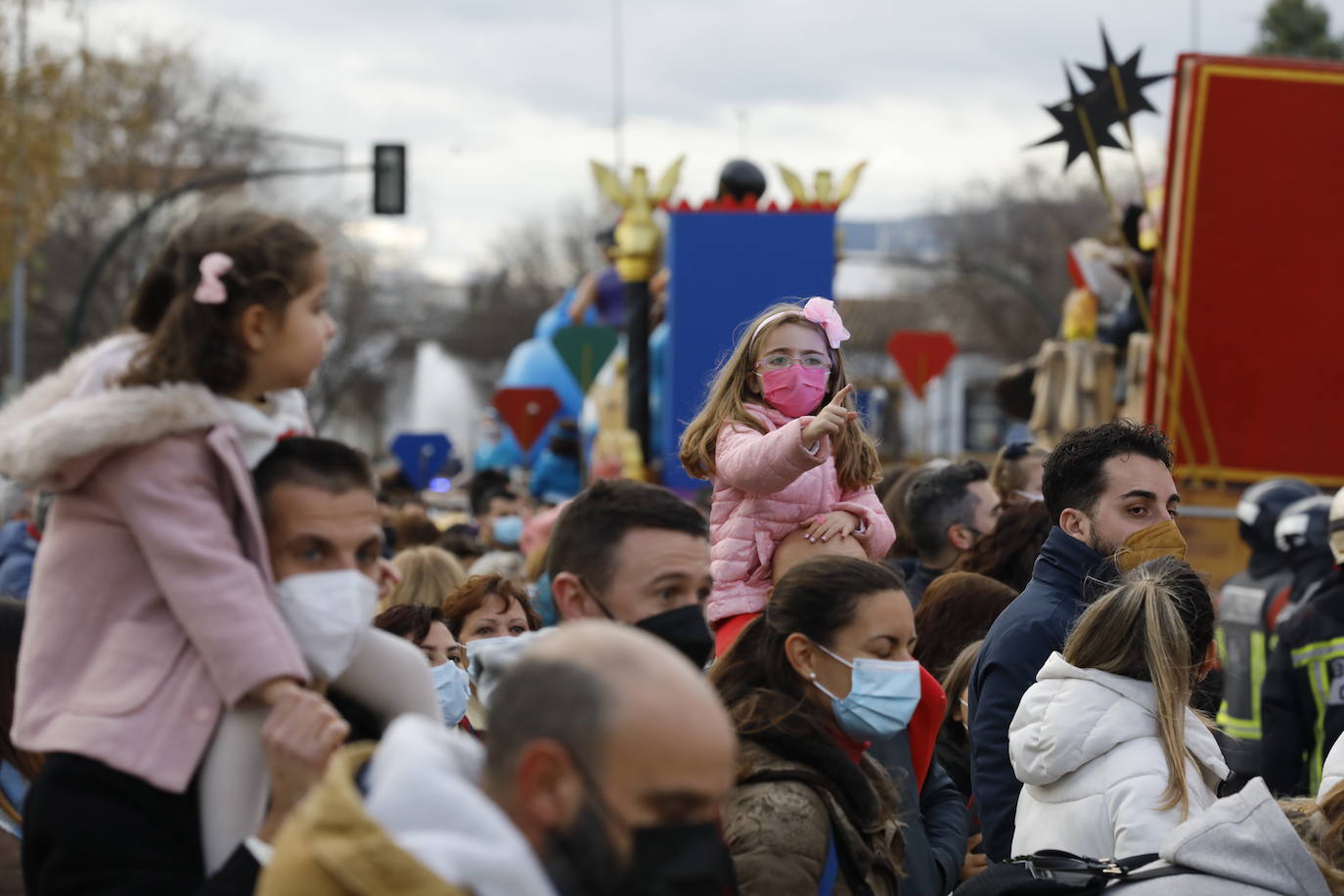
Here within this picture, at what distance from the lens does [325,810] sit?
7.45 ft

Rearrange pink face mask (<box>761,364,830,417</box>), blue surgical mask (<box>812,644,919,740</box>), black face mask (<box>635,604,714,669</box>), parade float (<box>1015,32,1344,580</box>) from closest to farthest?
black face mask (<box>635,604,714,669</box>)
blue surgical mask (<box>812,644,919,740</box>)
pink face mask (<box>761,364,830,417</box>)
parade float (<box>1015,32,1344,580</box>)

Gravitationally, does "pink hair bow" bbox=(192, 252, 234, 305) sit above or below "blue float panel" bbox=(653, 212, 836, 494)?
above

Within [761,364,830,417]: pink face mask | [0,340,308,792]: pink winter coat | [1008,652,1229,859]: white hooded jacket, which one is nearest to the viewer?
[0,340,308,792]: pink winter coat

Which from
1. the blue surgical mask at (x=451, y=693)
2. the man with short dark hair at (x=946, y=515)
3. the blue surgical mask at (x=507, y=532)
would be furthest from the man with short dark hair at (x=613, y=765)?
the blue surgical mask at (x=507, y=532)

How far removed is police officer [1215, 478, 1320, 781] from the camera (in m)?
8.89

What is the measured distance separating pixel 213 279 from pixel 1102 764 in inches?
96.5

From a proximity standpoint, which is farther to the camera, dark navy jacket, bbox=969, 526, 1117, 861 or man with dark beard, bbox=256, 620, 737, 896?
dark navy jacket, bbox=969, 526, 1117, 861

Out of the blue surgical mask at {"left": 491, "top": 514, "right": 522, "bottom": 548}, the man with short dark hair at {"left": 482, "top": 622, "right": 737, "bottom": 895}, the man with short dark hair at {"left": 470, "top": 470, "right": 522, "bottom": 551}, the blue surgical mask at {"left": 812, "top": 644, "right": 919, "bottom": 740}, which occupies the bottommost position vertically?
the man with short dark hair at {"left": 470, "top": 470, "right": 522, "bottom": 551}

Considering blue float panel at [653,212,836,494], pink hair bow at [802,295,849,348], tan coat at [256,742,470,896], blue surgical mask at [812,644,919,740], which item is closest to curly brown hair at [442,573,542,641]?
pink hair bow at [802,295,849,348]

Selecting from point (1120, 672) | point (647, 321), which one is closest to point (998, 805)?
point (1120, 672)

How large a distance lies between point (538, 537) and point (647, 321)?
9205mm

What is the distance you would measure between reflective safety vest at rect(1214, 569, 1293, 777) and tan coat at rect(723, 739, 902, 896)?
215 inches

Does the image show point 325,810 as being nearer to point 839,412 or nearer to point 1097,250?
point 839,412

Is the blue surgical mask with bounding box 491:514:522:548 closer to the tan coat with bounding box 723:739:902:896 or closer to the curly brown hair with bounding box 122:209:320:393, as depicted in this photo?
the tan coat with bounding box 723:739:902:896
